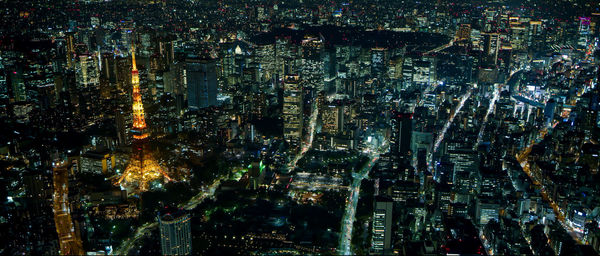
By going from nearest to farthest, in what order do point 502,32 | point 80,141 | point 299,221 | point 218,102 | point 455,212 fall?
point 299,221, point 455,212, point 80,141, point 218,102, point 502,32

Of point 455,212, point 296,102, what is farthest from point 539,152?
point 296,102

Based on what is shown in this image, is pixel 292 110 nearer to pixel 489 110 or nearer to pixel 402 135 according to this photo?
pixel 402 135

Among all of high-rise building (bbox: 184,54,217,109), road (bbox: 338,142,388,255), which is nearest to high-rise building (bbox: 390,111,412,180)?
road (bbox: 338,142,388,255)

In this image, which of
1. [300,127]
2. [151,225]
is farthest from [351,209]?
[300,127]

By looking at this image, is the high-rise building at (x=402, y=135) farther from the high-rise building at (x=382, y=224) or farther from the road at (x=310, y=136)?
the high-rise building at (x=382, y=224)

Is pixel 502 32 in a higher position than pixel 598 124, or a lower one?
higher

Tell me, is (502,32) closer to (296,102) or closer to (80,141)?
(296,102)
